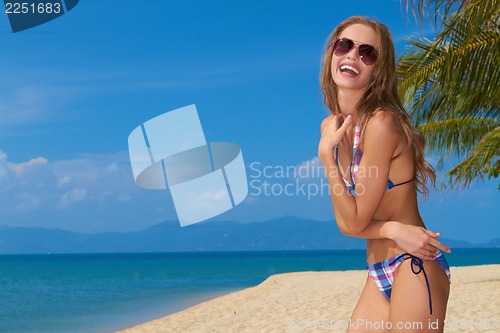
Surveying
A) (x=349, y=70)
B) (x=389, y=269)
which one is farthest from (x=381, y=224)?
(x=349, y=70)

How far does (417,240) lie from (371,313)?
1.24ft

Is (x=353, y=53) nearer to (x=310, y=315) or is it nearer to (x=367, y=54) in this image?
(x=367, y=54)

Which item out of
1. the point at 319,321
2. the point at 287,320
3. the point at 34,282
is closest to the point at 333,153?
the point at 319,321

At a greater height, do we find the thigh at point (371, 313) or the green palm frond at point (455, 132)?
the thigh at point (371, 313)

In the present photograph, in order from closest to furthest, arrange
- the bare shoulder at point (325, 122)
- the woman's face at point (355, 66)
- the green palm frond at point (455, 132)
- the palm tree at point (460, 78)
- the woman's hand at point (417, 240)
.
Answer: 1. the woman's hand at point (417, 240)
2. the woman's face at point (355, 66)
3. the bare shoulder at point (325, 122)
4. the palm tree at point (460, 78)
5. the green palm frond at point (455, 132)

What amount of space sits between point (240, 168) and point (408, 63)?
408 centimetres

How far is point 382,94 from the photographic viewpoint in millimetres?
2266

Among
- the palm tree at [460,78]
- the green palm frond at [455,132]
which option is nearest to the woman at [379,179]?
the palm tree at [460,78]

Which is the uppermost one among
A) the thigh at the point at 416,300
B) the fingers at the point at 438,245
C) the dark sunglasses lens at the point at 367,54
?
the dark sunglasses lens at the point at 367,54

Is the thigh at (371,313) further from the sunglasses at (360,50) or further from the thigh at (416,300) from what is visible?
the sunglasses at (360,50)

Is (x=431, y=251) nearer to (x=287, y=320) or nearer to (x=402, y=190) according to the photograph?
(x=402, y=190)

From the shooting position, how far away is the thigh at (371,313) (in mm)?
2273

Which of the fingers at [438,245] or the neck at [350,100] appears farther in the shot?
the neck at [350,100]

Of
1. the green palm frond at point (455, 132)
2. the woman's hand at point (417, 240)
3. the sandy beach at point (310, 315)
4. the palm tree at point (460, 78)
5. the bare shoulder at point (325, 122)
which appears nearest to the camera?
the woman's hand at point (417, 240)
